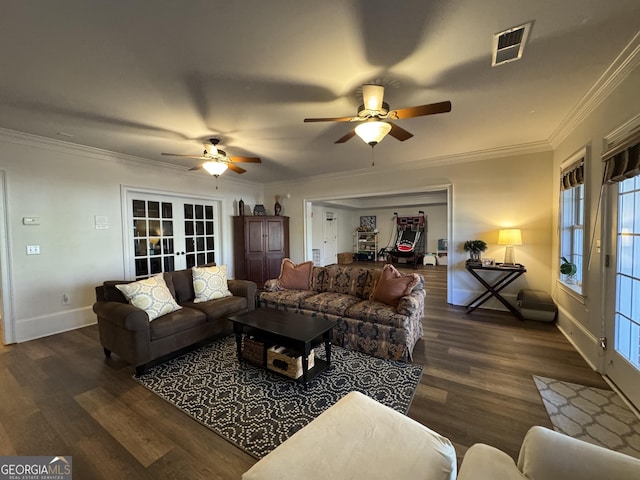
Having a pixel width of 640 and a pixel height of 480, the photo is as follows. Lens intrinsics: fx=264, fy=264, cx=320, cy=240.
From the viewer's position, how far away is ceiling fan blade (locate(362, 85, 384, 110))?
6.84 feet

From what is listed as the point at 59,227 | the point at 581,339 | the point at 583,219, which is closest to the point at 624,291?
the point at 581,339

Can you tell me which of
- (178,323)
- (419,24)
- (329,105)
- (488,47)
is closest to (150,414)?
(178,323)

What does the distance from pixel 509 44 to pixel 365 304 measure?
Answer: 103 inches

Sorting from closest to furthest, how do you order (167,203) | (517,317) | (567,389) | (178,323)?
1. (567,389)
2. (178,323)
3. (517,317)
4. (167,203)

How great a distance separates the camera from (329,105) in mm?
2600

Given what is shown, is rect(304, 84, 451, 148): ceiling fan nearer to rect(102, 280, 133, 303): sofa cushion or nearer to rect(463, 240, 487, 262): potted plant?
rect(102, 280, 133, 303): sofa cushion

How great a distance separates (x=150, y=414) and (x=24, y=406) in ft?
3.49

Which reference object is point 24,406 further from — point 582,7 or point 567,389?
point 582,7

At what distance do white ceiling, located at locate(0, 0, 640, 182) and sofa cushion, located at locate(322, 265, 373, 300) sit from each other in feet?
6.15

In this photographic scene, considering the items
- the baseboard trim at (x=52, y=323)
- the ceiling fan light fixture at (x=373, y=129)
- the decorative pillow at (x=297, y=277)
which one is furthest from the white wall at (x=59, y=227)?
the ceiling fan light fixture at (x=373, y=129)

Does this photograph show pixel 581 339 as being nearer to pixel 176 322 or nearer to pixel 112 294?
pixel 176 322

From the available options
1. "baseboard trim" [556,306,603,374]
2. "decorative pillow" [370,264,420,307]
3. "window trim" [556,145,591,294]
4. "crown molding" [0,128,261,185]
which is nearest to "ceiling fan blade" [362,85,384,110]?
"decorative pillow" [370,264,420,307]

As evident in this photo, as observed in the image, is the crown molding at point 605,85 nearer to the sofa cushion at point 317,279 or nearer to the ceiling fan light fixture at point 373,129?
the ceiling fan light fixture at point 373,129

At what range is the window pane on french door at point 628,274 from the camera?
2.07 metres
